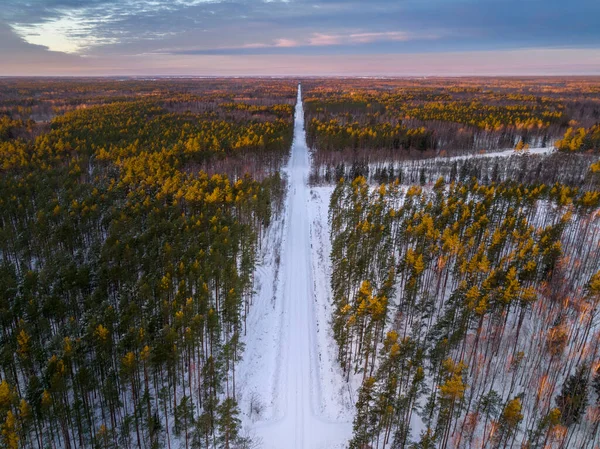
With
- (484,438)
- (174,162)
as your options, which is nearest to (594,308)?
(484,438)

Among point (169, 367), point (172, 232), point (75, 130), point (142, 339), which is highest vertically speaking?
point (75, 130)

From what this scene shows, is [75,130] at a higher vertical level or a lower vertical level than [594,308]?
higher

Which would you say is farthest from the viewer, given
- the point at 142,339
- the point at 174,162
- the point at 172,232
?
the point at 174,162

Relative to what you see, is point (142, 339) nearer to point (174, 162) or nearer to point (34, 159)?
point (174, 162)

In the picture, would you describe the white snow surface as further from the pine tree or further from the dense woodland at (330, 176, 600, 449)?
the pine tree

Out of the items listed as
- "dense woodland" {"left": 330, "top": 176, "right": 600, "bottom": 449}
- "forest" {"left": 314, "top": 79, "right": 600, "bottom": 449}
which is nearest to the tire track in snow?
"forest" {"left": 314, "top": 79, "right": 600, "bottom": 449}

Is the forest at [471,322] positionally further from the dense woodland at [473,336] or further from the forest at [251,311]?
the forest at [251,311]

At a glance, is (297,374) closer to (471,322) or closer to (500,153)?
(471,322)
